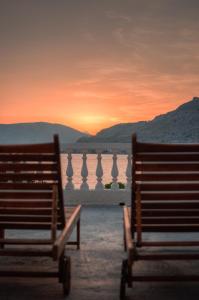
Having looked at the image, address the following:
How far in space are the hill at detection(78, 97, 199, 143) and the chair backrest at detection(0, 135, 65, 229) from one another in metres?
6.42

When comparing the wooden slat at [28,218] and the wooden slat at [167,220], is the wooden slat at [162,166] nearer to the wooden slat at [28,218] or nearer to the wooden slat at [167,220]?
the wooden slat at [167,220]

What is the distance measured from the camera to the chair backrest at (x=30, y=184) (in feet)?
13.4

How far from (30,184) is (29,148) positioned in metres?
0.28

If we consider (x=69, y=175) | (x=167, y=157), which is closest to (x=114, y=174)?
(x=69, y=175)

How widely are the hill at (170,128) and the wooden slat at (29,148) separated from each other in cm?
A: 653

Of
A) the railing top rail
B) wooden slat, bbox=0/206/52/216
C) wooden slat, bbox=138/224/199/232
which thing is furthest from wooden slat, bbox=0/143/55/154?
the railing top rail

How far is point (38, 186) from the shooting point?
13.5ft

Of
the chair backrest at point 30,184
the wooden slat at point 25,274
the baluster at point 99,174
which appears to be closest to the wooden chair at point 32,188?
the chair backrest at point 30,184

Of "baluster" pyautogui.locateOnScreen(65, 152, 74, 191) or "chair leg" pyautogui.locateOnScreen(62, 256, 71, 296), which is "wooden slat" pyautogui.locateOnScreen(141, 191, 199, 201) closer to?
"chair leg" pyautogui.locateOnScreen(62, 256, 71, 296)

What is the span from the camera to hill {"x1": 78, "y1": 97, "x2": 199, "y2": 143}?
651 inches

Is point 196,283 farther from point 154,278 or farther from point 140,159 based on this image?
point 140,159

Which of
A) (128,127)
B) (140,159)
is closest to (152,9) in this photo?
(128,127)

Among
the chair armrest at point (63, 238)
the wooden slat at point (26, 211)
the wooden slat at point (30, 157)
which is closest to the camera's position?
the chair armrest at point (63, 238)

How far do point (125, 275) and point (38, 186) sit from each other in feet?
3.12
